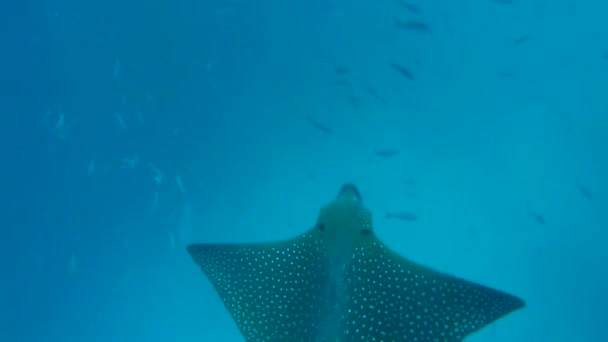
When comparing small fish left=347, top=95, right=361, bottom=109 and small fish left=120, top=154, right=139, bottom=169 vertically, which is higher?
small fish left=347, top=95, right=361, bottom=109

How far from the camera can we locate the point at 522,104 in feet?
41.1

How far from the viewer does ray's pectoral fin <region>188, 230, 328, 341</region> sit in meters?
3.36

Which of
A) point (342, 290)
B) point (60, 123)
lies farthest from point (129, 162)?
point (342, 290)

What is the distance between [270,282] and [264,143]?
913 cm

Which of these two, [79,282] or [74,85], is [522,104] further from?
[79,282]

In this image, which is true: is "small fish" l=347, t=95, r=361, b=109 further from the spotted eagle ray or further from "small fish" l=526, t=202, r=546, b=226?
the spotted eagle ray

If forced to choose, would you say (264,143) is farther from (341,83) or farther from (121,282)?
(121,282)

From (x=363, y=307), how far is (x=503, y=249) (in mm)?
11554

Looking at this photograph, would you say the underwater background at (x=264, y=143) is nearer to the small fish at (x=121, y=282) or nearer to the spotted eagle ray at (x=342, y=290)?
the small fish at (x=121, y=282)

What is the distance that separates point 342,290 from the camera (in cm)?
325

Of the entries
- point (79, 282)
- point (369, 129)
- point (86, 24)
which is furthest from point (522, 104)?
point (79, 282)

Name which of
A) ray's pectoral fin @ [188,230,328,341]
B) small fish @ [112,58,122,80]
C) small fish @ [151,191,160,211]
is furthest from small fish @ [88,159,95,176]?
ray's pectoral fin @ [188,230,328,341]

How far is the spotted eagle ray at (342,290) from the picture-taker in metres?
3.14

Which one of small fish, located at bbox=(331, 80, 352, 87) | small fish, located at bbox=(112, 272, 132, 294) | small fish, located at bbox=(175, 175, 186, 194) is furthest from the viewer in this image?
small fish, located at bbox=(112, 272, 132, 294)
